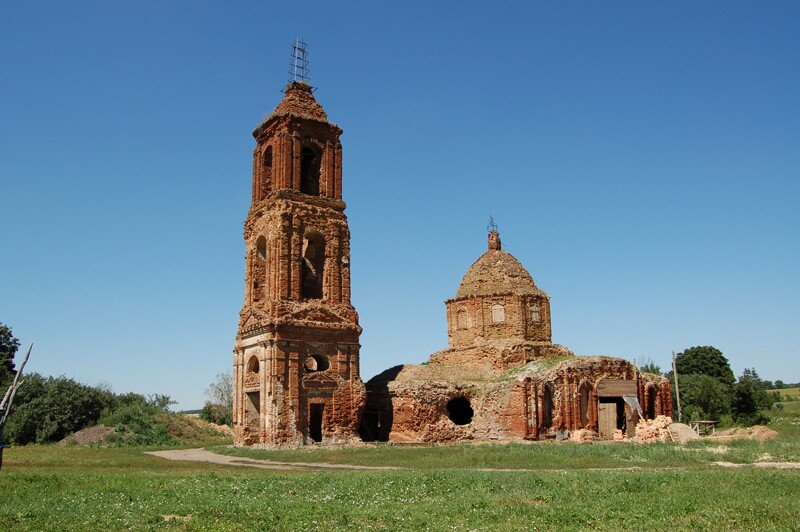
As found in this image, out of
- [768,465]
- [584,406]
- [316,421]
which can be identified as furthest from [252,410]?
[768,465]

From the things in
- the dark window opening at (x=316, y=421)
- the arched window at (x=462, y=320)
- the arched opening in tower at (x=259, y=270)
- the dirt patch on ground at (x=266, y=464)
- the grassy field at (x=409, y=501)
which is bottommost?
the dirt patch on ground at (x=266, y=464)

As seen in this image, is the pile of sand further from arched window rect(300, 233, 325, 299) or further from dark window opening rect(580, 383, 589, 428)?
arched window rect(300, 233, 325, 299)

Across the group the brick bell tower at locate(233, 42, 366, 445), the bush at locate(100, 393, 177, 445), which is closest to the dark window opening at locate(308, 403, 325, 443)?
the brick bell tower at locate(233, 42, 366, 445)

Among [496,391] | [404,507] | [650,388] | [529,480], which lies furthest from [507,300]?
[404,507]

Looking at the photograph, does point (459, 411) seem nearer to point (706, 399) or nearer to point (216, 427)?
point (216, 427)

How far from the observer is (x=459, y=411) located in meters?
39.4

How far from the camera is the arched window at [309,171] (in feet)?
122

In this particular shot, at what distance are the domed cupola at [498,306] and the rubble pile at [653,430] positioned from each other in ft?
27.0

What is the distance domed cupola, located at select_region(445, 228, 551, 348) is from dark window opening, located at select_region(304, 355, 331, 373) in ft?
33.1

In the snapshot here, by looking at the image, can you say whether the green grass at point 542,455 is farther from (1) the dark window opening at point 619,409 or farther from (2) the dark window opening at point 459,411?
(2) the dark window opening at point 459,411

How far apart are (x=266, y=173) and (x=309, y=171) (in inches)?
90.3

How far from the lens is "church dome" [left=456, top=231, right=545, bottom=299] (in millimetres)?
40844

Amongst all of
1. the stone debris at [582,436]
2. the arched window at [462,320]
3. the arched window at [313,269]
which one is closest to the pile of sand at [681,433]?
the stone debris at [582,436]

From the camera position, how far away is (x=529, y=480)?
15883mm
